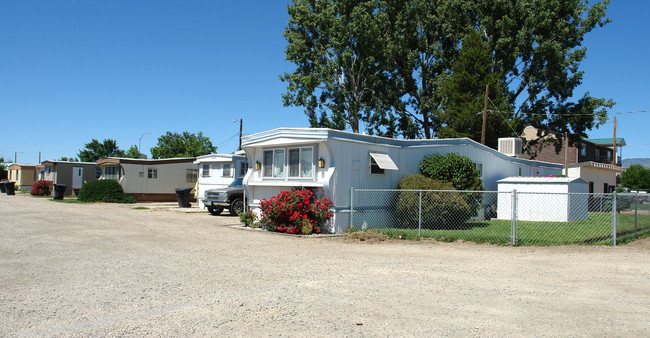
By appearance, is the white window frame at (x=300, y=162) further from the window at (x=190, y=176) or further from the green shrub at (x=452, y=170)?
the window at (x=190, y=176)

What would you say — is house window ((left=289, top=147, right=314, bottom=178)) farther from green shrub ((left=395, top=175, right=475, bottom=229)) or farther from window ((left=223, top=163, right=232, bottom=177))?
window ((left=223, top=163, right=232, bottom=177))

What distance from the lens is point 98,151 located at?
71.1m

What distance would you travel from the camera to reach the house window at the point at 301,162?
13885mm

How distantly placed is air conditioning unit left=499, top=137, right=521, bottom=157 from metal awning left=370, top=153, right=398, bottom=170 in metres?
9.67

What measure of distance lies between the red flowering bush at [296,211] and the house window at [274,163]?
1.35 metres

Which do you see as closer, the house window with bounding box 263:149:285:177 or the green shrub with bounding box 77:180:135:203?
the house window with bounding box 263:149:285:177

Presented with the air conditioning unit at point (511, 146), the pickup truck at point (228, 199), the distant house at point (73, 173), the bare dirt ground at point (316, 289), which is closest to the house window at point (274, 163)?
the bare dirt ground at point (316, 289)

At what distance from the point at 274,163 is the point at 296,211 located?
2475mm

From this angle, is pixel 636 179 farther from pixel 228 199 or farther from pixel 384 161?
pixel 228 199

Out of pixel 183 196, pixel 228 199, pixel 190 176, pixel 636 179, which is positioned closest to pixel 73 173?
pixel 190 176

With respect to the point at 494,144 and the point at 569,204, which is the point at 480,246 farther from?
the point at 494,144

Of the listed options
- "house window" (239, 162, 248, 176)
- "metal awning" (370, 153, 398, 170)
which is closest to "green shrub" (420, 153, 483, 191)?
"metal awning" (370, 153, 398, 170)

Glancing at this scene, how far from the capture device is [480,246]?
10773mm

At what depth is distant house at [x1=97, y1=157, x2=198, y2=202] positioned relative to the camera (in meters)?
29.9
